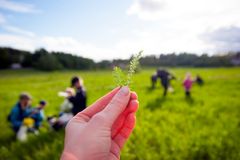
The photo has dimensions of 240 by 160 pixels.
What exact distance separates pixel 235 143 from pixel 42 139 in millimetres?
3824

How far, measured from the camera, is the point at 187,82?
12.8 meters

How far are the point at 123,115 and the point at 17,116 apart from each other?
7617mm

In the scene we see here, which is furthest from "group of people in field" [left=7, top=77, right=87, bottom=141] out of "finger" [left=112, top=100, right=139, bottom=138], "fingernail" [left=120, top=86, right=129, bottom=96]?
"fingernail" [left=120, top=86, right=129, bottom=96]

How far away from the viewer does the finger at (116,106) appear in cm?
105

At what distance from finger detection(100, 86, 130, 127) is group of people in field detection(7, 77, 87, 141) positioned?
21.3 ft

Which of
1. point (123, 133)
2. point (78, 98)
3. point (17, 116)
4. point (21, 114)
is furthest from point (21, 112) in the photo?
point (123, 133)

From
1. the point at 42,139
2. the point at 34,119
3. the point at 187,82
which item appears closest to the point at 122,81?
the point at 42,139

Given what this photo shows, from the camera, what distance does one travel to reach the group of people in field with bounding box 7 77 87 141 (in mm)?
7543

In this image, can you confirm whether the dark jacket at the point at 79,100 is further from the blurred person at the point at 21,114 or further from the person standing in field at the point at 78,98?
the blurred person at the point at 21,114

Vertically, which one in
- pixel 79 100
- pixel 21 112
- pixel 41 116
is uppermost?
pixel 79 100

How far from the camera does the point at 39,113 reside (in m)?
8.33

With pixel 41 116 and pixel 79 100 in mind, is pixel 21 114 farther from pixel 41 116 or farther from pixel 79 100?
pixel 79 100

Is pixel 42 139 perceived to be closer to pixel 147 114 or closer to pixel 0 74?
pixel 147 114

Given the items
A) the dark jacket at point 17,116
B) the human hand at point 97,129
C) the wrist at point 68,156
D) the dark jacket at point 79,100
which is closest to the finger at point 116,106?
the human hand at point 97,129
